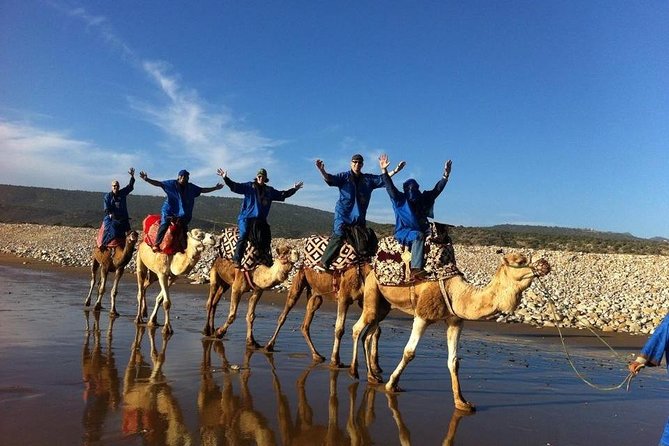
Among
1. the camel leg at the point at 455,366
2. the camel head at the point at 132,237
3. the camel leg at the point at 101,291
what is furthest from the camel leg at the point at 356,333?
the camel leg at the point at 101,291

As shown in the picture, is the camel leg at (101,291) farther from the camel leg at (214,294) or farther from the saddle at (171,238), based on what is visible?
the camel leg at (214,294)

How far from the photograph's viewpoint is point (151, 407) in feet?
19.6

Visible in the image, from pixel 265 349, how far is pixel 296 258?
1581 mm

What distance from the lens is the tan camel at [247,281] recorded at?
9.97m

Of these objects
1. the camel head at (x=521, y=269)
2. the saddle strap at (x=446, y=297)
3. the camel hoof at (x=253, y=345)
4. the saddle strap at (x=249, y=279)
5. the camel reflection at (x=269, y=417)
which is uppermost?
the camel head at (x=521, y=269)

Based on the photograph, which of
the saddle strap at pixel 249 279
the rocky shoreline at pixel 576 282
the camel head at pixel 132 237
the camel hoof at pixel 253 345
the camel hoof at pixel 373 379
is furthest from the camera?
the rocky shoreline at pixel 576 282

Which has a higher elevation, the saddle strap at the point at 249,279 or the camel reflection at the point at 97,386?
the saddle strap at the point at 249,279

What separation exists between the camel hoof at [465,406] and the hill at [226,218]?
142 ft

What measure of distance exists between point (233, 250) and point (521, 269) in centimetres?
600

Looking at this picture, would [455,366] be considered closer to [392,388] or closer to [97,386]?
[392,388]

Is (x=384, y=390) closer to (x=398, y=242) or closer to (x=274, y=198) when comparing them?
(x=398, y=242)

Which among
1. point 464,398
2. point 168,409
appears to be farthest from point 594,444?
point 168,409

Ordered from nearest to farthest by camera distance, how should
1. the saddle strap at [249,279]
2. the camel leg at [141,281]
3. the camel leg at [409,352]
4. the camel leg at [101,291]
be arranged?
the camel leg at [409,352] < the saddle strap at [249,279] < the camel leg at [141,281] < the camel leg at [101,291]

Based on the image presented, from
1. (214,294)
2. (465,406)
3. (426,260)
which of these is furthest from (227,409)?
(214,294)
